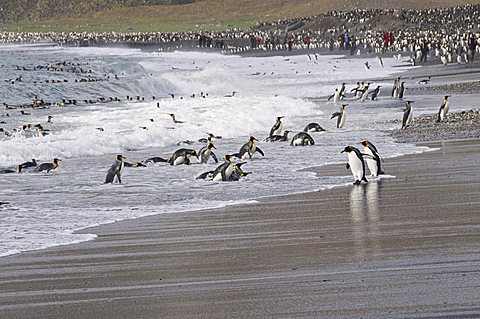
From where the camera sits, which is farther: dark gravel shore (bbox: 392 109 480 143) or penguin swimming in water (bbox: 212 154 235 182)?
dark gravel shore (bbox: 392 109 480 143)

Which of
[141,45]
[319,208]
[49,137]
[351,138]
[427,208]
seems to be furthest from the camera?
[141,45]

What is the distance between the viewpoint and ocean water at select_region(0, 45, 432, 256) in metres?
10.0

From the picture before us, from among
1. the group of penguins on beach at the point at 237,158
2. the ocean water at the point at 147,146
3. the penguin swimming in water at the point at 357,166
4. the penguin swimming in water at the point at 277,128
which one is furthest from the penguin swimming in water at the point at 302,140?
the penguin swimming in water at the point at 357,166

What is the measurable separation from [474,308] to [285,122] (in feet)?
60.5

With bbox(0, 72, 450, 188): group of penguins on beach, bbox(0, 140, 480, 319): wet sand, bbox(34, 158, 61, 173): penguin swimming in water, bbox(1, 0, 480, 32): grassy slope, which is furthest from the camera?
bbox(1, 0, 480, 32): grassy slope

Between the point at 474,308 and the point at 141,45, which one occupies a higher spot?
the point at 141,45

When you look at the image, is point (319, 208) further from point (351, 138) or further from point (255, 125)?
point (255, 125)

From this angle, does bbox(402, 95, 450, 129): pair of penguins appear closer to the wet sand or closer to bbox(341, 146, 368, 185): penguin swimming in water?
bbox(341, 146, 368, 185): penguin swimming in water

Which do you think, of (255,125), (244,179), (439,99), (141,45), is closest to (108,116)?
(255,125)

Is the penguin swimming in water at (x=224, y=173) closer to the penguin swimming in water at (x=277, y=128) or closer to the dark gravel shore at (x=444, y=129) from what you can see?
the dark gravel shore at (x=444, y=129)

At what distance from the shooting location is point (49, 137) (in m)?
19.3

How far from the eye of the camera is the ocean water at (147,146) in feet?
32.9

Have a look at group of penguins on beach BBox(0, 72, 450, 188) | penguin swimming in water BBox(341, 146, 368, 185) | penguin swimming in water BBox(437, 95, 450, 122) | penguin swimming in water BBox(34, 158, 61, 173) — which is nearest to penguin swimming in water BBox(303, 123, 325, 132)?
group of penguins on beach BBox(0, 72, 450, 188)

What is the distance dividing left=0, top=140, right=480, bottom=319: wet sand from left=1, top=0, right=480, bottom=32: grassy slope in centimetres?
11115
